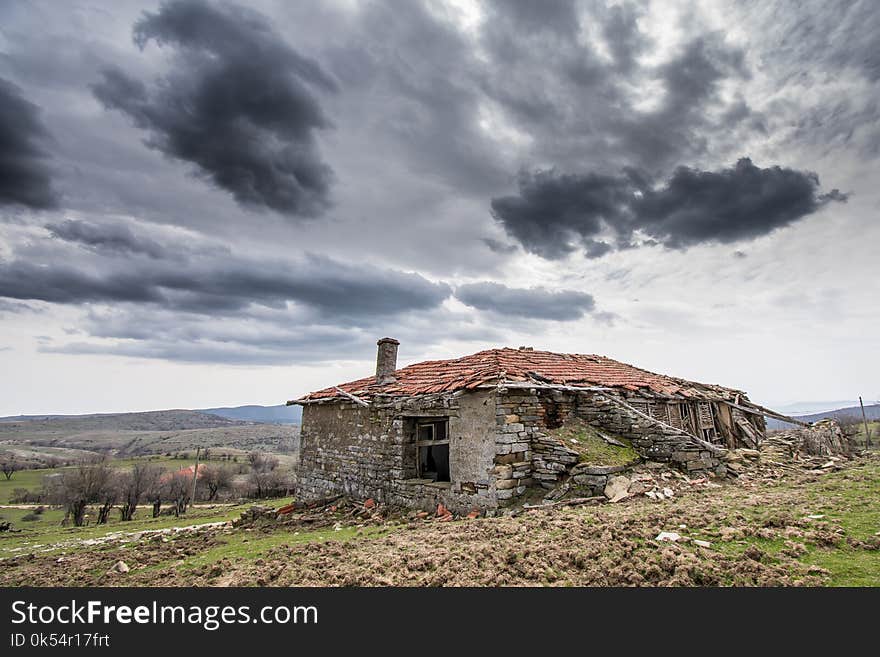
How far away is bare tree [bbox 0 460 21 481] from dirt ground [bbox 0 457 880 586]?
225 ft

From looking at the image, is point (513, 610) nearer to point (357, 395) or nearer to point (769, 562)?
point (769, 562)

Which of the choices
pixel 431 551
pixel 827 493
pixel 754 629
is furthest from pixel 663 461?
pixel 754 629

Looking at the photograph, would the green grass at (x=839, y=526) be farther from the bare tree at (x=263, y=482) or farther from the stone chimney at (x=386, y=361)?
the bare tree at (x=263, y=482)

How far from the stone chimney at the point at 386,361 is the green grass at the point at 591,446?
5914mm

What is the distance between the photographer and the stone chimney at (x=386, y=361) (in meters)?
13.9

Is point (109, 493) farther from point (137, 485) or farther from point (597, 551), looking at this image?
point (597, 551)

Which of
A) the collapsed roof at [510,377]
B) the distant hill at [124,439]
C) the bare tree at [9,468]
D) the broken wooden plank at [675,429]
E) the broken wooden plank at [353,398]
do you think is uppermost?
the collapsed roof at [510,377]

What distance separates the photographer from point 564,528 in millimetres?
5824

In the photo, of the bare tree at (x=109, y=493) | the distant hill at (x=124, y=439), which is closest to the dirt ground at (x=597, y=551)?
the bare tree at (x=109, y=493)

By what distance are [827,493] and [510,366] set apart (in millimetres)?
6369

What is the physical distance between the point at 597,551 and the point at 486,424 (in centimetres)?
501

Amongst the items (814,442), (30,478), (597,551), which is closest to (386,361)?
(597,551)

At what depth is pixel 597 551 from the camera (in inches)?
180

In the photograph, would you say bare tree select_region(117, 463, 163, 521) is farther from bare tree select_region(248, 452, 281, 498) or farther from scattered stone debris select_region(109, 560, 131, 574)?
scattered stone debris select_region(109, 560, 131, 574)
